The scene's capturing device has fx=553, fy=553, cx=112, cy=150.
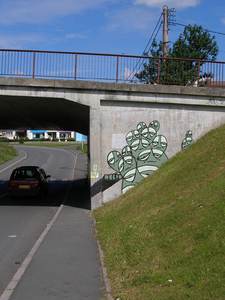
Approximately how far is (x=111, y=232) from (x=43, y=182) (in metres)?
16.6

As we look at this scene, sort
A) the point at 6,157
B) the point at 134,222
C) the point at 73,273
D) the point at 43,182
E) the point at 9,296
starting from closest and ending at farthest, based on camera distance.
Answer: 1. the point at 9,296
2. the point at 73,273
3. the point at 134,222
4. the point at 43,182
5. the point at 6,157

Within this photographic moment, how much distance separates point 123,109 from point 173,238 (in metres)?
12.3

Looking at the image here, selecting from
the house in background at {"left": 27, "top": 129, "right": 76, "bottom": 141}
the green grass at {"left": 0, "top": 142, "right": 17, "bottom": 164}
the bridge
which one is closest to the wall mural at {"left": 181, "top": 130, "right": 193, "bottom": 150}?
the bridge

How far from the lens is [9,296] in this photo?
7582 millimetres

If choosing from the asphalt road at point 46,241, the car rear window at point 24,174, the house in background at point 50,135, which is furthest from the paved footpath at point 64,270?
the house in background at point 50,135

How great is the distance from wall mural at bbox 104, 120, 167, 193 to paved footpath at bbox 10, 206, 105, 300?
6.55m

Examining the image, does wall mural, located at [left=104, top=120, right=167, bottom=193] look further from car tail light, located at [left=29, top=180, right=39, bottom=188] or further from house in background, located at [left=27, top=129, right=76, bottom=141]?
house in background, located at [left=27, top=129, right=76, bottom=141]

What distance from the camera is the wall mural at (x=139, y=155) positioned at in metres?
21.2

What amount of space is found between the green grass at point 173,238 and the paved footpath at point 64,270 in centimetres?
30

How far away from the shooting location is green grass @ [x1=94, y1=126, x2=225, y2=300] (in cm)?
720

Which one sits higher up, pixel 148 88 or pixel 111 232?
pixel 148 88

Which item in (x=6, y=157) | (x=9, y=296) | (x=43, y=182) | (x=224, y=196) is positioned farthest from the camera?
(x=6, y=157)

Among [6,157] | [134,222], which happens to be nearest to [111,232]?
[134,222]

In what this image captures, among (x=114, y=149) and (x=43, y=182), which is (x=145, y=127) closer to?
(x=114, y=149)
